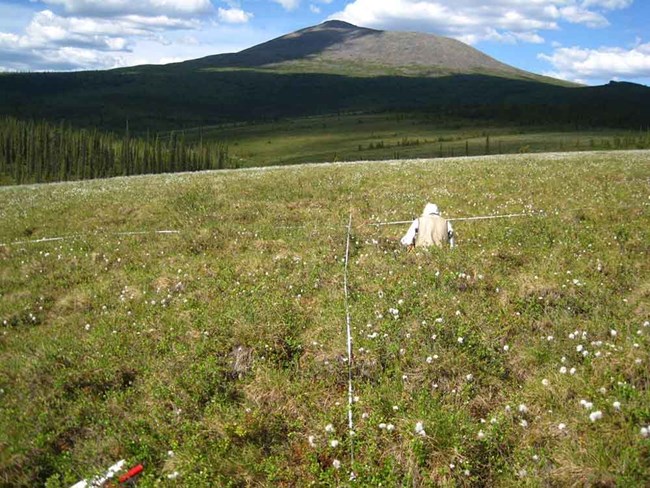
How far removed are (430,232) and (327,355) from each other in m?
6.56

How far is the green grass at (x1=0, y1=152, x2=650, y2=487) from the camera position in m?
7.04

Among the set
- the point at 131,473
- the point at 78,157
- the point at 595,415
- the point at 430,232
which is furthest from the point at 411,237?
the point at 78,157

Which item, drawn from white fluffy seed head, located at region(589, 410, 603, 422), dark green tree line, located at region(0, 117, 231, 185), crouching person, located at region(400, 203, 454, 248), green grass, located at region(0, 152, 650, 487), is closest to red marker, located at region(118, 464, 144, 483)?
green grass, located at region(0, 152, 650, 487)

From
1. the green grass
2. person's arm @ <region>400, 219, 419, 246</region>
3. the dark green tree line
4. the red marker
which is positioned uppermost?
the dark green tree line

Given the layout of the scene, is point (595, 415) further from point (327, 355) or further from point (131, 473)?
point (131, 473)

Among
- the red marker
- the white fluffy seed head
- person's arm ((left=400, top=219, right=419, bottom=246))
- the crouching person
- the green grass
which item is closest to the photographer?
the white fluffy seed head

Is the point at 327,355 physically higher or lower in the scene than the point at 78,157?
lower

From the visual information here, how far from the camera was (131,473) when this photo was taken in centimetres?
730

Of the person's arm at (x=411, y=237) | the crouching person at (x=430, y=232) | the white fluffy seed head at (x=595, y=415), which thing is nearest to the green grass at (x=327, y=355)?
the white fluffy seed head at (x=595, y=415)

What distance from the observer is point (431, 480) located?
21.5 feet

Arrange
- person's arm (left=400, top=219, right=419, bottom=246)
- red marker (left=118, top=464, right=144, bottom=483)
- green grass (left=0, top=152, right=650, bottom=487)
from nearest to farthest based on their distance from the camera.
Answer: green grass (left=0, top=152, right=650, bottom=487) < red marker (left=118, top=464, right=144, bottom=483) < person's arm (left=400, top=219, right=419, bottom=246)

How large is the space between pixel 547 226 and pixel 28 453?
1483cm

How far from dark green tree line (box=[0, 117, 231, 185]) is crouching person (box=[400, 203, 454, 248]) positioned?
14481 cm

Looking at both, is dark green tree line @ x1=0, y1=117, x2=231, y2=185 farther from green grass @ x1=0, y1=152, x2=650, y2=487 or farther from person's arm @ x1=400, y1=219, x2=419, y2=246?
person's arm @ x1=400, y1=219, x2=419, y2=246
